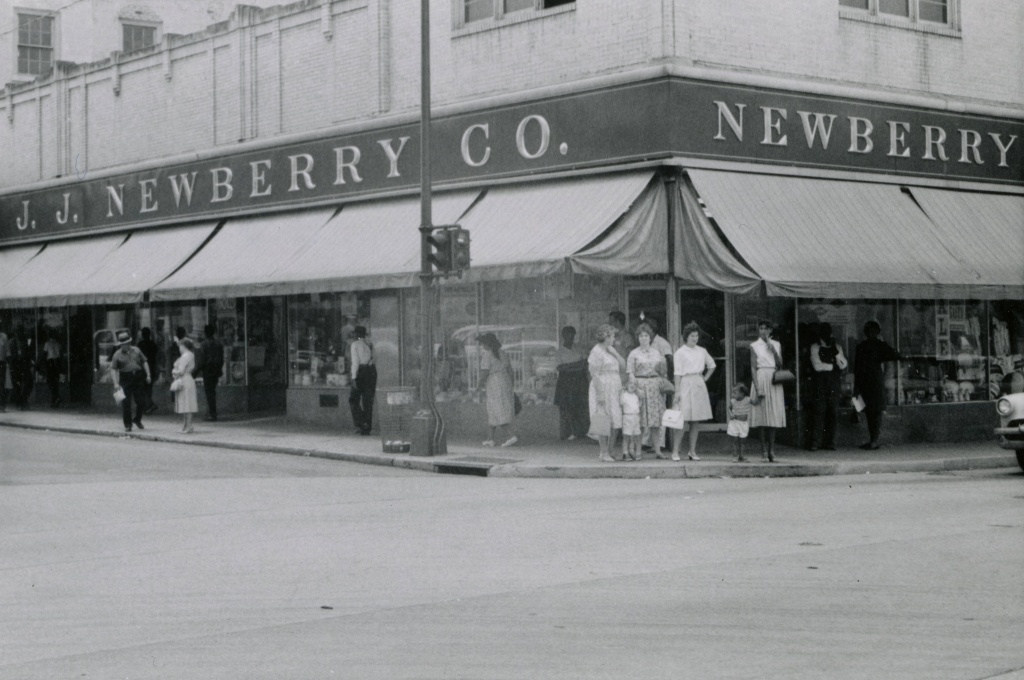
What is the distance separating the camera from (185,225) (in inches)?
1137

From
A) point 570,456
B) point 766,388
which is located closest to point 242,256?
point 570,456

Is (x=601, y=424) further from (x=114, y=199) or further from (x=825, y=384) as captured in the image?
(x=114, y=199)

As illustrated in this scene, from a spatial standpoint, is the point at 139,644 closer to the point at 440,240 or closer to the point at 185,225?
the point at 440,240

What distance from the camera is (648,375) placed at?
1817 cm

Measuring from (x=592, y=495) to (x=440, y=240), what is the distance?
5.31 metres

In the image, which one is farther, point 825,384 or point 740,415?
point 825,384

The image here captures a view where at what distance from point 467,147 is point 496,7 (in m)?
2.32

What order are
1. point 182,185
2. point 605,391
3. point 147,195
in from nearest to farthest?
point 605,391 → point 182,185 → point 147,195

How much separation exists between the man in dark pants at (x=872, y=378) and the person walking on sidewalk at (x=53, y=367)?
19.8 m

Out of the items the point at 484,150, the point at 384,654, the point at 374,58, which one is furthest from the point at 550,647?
the point at 374,58

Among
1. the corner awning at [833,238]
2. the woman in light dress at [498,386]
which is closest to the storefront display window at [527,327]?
the woman in light dress at [498,386]

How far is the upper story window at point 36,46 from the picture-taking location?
35625 mm

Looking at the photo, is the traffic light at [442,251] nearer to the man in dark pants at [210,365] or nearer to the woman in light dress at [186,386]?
the woman in light dress at [186,386]

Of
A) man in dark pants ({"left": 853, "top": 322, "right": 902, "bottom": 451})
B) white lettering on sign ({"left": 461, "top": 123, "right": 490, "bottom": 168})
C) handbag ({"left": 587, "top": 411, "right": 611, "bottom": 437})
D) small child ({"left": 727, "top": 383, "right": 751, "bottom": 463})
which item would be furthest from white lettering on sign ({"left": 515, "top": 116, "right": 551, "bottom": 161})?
man in dark pants ({"left": 853, "top": 322, "right": 902, "bottom": 451})
